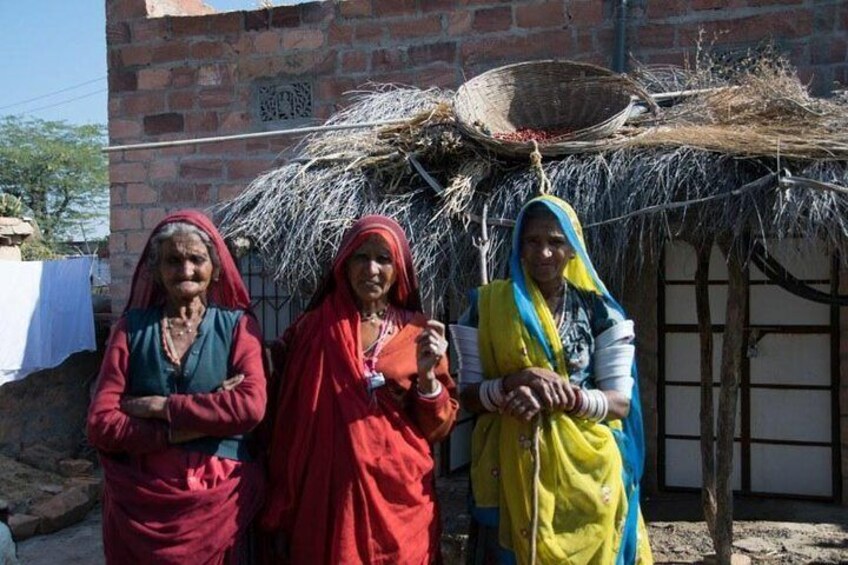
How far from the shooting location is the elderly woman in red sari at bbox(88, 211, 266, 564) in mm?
2631

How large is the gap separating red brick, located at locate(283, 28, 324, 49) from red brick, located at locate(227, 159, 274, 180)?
78cm

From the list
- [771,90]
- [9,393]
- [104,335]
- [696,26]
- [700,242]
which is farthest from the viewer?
[104,335]

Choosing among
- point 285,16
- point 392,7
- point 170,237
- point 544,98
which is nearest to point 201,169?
point 285,16

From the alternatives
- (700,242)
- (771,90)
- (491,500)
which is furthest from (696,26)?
(491,500)

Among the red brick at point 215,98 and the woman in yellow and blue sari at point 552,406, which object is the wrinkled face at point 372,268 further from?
the red brick at point 215,98

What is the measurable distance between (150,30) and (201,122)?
740 mm

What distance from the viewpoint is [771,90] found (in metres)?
4.08

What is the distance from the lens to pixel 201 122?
6062 millimetres

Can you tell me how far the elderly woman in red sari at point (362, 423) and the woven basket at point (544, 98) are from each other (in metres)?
1.39

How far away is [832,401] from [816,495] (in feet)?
1.95

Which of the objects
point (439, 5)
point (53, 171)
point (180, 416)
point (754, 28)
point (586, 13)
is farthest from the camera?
point (53, 171)

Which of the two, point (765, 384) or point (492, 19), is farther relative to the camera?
point (765, 384)

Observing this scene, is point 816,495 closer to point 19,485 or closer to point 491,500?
point 491,500

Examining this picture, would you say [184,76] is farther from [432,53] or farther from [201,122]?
[432,53]
